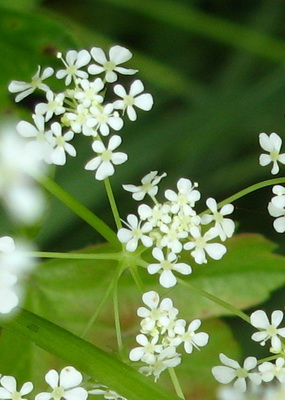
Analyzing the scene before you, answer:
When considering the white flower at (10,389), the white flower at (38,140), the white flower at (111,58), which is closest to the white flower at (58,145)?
the white flower at (38,140)

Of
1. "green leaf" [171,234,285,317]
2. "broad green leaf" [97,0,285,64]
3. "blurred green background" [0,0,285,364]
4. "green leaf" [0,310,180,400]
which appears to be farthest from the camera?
"broad green leaf" [97,0,285,64]

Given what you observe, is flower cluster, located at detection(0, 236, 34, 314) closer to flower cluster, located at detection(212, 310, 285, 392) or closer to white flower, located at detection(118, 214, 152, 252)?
white flower, located at detection(118, 214, 152, 252)

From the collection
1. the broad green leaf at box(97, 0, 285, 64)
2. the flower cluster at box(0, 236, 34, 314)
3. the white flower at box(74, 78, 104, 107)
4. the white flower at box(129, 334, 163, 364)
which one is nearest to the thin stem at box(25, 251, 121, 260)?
the flower cluster at box(0, 236, 34, 314)

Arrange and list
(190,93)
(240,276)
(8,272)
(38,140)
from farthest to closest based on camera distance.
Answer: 1. (190,93)
2. (240,276)
3. (38,140)
4. (8,272)

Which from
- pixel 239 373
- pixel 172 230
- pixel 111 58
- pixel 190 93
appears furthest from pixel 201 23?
pixel 239 373

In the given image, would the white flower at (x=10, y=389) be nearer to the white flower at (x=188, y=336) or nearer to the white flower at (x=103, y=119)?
the white flower at (x=188, y=336)

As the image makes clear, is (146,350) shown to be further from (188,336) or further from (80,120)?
(80,120)
